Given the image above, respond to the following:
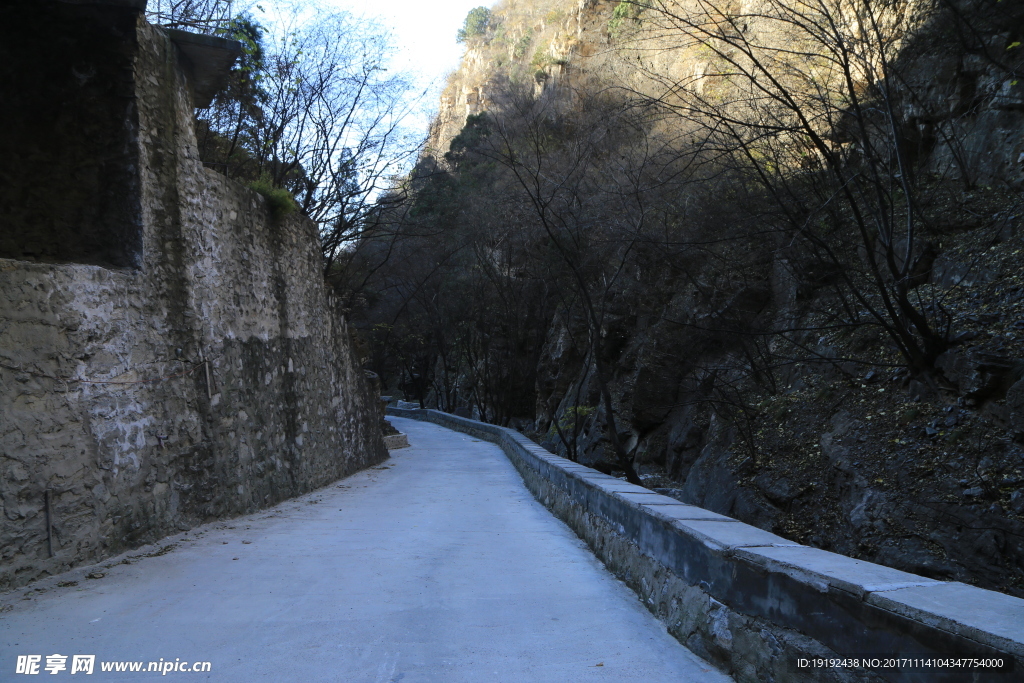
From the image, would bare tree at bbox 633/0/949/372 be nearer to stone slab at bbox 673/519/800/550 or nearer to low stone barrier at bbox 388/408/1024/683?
stone slab at bbox 673/519/800/550

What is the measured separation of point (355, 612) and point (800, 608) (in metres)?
2.40

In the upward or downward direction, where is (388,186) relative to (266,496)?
upward

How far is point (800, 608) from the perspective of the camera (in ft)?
7.79

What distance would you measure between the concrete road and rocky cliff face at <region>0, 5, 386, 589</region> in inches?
18.7

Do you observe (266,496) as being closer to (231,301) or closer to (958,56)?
(231,301)

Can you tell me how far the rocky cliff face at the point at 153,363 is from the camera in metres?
4.50

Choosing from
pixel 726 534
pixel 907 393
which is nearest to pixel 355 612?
pixel 726 534

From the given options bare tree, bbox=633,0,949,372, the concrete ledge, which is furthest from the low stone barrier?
the concrete ledge

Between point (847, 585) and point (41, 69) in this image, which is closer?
point (847, 585)

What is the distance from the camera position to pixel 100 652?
10.2 ft

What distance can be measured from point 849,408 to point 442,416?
957 inches

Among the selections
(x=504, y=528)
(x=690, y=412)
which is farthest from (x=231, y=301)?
(x=690, y=412)

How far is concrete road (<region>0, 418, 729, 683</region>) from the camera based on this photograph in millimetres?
2982

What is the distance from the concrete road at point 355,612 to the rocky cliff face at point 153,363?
476 millimetres
